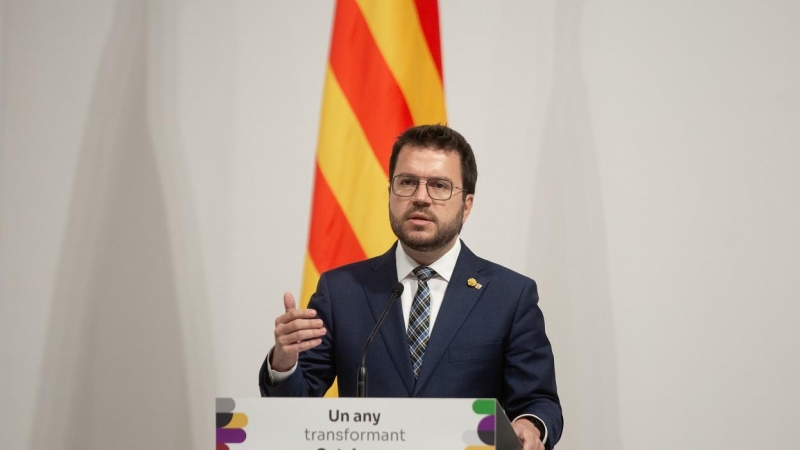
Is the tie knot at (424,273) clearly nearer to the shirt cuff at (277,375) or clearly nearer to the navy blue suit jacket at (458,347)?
the navy blue suit jacket at (458,347)

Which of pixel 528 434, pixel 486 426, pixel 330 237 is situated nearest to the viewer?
pixel 486 426

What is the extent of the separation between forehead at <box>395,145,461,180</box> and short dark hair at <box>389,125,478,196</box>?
0.05ft

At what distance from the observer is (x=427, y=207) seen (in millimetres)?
2428

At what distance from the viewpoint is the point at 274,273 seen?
3.57 m

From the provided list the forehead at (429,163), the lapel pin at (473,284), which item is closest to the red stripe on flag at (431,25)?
the forehead at (429,163)

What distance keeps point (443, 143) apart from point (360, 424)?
1.07 meters

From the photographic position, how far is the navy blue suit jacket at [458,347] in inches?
92.3

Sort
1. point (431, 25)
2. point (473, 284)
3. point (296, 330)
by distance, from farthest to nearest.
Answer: point (431, 25) → point (473, 284) → point (296, 330)

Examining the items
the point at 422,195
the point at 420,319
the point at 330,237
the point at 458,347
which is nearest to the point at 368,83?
the point at 330,237

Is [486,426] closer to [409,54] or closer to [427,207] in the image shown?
[427,207]

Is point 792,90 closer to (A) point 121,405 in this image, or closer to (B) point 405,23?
(B) point 405,23

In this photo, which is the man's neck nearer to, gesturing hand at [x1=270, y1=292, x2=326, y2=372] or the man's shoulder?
the man's shoulder

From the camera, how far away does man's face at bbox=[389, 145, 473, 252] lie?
7.95 ft

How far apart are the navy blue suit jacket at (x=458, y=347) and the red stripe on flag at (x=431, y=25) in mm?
971
